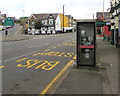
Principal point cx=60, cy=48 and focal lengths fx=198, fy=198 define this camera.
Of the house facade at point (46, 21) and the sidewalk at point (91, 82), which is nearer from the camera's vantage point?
the sidewalk at point (91, 82)

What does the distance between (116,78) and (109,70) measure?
1.60 metres

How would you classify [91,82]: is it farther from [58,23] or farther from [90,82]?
[58,23]

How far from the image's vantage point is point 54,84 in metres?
7.70

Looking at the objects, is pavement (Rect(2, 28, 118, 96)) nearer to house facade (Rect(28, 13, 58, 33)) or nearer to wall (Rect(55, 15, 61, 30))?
house facade (Rect(28, 13, 58, 33))

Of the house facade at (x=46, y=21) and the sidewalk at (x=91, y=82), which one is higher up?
the house facade at (x=46, y=21)

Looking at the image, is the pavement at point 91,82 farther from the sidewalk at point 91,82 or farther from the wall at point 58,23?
the wall at point 58,23

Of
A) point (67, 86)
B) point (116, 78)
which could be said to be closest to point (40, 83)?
point (67, 86)

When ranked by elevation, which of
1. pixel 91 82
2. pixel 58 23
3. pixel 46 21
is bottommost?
pixel 91 82

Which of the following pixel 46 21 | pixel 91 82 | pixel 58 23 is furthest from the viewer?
pixel 58 23

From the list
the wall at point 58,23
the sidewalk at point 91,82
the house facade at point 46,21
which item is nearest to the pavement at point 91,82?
the sidewalk at point 91,82

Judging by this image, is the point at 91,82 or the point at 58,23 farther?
the point at 58,23

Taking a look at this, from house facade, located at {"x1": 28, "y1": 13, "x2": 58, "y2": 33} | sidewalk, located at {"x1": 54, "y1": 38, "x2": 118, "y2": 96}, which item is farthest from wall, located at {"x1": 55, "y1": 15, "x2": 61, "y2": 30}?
sidewalk, located at {"x1": 54, "y1": 38, "x2": 118, "y2": 96}

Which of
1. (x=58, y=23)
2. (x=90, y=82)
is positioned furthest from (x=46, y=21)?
(x=90, y=82)

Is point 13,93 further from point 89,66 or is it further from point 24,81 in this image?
point 89,66
